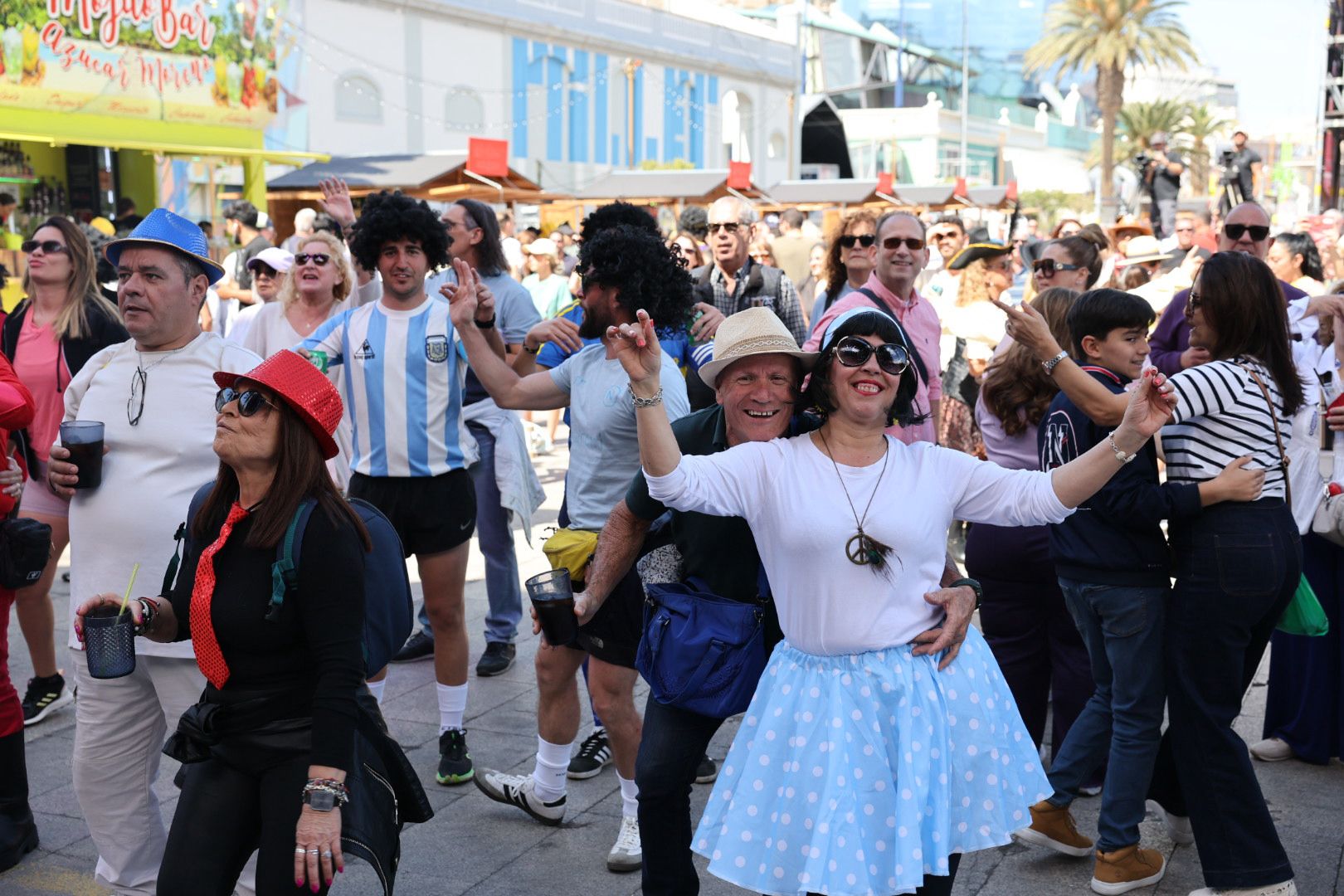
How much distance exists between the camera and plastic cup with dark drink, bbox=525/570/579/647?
348cm

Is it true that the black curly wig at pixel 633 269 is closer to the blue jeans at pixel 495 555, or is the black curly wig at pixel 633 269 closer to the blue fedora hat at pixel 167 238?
the blue fedora hat at pixel 167 238

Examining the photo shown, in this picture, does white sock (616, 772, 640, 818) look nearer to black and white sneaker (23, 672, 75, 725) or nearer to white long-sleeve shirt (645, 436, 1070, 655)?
white long-sleeve shirt (645, 436, 1070, 655)

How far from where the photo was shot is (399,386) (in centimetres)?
510

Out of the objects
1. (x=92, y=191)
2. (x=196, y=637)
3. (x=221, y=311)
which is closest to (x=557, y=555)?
(x=196, y=637)

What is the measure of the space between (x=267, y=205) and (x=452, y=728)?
55.3ft

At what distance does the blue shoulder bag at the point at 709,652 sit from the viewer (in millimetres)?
3338

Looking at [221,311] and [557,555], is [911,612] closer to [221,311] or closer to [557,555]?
[557,555]

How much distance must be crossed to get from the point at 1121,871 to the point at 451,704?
2432 mm

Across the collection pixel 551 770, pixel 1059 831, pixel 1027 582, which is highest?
pixel 1027 582

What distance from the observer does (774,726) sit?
9.52ft

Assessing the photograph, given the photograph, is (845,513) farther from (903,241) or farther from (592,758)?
(903,241)

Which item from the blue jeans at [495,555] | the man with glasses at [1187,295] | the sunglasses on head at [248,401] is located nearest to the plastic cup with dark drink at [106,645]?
the sunglasses on head at [248,401]

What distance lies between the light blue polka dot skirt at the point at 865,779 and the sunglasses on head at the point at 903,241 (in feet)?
10.4

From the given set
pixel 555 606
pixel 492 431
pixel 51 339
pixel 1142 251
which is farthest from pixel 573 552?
pixel 1142 251
